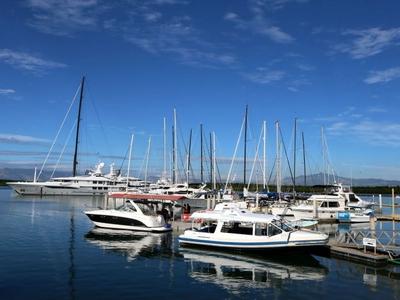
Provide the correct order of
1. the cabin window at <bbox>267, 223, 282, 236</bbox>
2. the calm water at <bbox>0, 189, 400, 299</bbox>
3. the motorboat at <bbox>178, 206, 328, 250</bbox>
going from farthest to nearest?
the cabin window at <bbox>267, 223, 282, 236</bbox> → the motorboat at <bbox>178, 206, 328, 250</bbox> → the calm water at <bbox>0, 189, 400, 299</bbox>

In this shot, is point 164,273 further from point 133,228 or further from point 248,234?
point 133,228

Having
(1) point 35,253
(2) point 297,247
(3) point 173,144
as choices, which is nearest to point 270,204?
(3) point 173,144

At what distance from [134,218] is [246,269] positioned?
620 inches

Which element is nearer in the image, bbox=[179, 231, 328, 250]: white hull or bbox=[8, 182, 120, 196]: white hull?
bbox=[179, 231, 328, 250]: white hull

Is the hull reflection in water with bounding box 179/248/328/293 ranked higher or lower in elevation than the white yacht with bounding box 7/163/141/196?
lower

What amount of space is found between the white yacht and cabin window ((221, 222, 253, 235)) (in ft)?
241

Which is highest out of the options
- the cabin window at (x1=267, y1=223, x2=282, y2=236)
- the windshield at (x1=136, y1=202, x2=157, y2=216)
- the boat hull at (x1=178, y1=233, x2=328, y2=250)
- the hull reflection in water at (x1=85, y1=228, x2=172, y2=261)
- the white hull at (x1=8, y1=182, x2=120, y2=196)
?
the white hull at (x1=8, y1=182, x2=120, y2=196)

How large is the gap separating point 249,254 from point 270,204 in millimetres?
34724

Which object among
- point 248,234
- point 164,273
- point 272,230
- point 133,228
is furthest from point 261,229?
point 133,228

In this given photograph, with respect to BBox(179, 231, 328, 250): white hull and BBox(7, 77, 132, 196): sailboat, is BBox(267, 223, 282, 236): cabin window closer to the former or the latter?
BBox(179, 231, 328, 250): white hull

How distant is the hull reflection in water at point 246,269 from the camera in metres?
22.0

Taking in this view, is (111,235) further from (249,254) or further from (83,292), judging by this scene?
(83,292)

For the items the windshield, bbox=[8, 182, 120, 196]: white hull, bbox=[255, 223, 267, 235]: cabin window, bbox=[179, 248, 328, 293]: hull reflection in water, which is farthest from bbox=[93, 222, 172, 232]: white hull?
bbox=[8, 182, 120, 196]: white hull

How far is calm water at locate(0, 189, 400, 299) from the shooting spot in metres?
19.5
